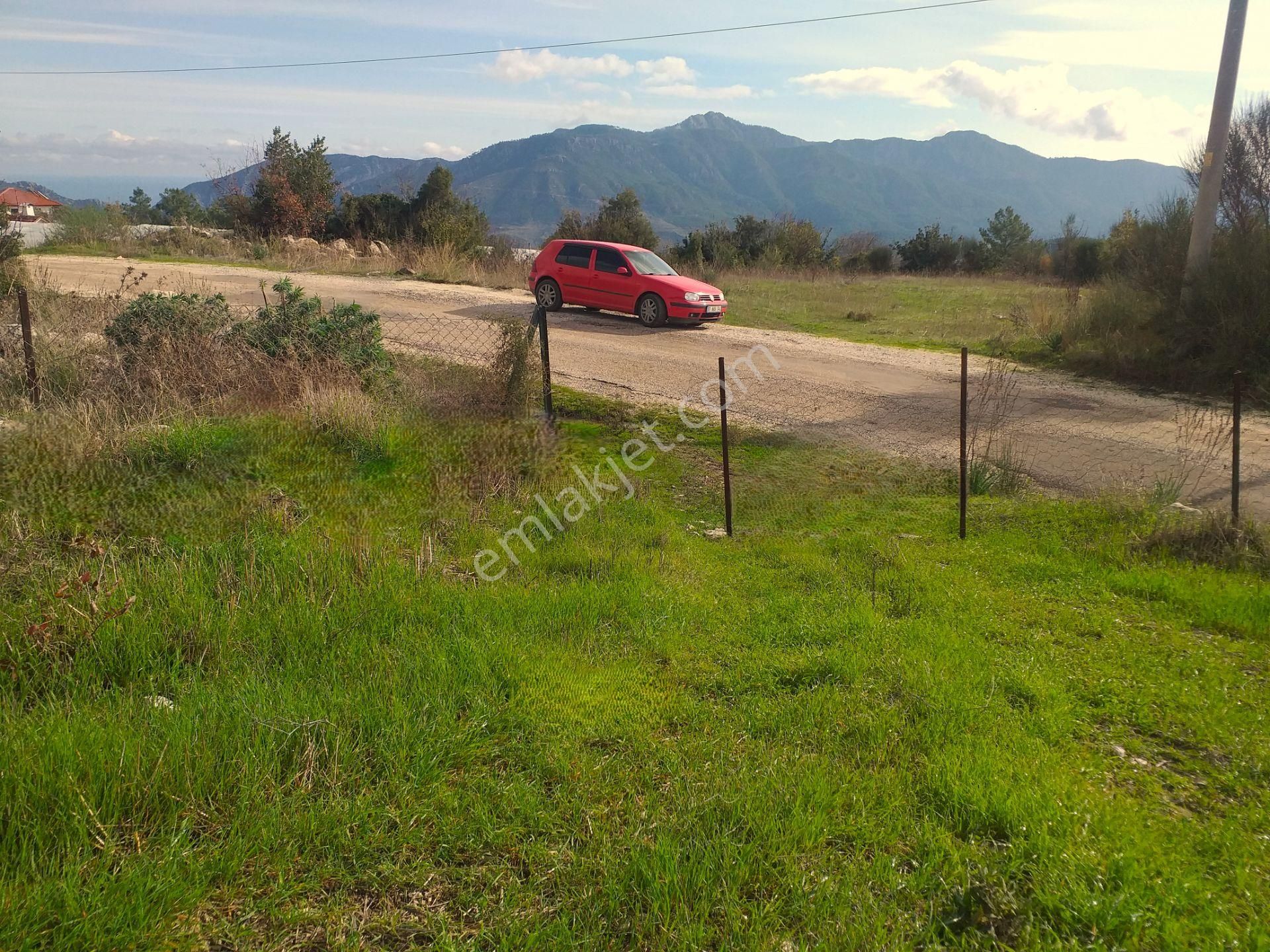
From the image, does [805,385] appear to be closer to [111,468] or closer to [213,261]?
[111,468]

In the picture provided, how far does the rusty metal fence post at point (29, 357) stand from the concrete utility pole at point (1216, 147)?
49.8 ft

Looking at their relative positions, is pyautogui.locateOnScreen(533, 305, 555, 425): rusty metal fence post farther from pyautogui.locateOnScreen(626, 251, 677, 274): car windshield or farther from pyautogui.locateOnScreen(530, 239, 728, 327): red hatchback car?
pyautogui.locateOnScreen(626, 251, 677, 274): car windshield

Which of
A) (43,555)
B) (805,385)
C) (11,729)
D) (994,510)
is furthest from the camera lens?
(805,385)

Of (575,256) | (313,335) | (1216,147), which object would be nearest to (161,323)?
(313,335)

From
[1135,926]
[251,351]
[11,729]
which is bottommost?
Answer: [1135,926]

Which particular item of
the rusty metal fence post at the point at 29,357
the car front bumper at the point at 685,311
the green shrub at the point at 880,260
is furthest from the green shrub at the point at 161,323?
the green shrub at the point at 880,260

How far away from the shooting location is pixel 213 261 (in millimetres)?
25031

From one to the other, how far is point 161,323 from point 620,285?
9.42 meters

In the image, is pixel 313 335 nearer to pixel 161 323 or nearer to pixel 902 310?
pixel 161 323

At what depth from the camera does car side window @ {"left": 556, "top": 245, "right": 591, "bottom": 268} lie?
17.5 m

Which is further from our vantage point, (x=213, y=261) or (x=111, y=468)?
(x=213, y=261)

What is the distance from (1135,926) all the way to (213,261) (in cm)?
2755

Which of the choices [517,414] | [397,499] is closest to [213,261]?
[517,414]

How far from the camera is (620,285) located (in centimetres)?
1700
